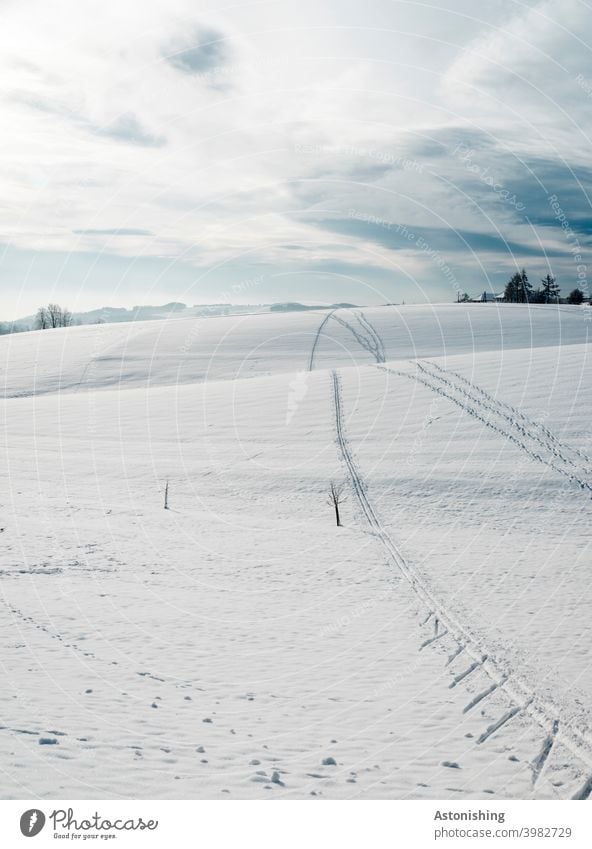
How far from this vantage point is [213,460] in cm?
3153

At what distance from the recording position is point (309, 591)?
16.3 m

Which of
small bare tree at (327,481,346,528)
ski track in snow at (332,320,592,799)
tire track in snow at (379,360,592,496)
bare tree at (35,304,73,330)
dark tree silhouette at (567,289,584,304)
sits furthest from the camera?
bare tree at (35,304,73,330)

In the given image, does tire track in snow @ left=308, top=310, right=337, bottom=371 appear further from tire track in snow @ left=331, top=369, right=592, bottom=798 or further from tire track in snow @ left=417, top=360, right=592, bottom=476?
tire track in snow @ left=331, top=369, right=592, bottom=798

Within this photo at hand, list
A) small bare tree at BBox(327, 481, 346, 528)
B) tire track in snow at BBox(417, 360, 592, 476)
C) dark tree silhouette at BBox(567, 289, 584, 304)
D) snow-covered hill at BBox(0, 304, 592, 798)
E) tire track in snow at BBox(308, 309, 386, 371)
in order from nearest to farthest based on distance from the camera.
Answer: snow-covered hill at BBox(0, 304, 592, 798) < small bare tree at BBox(327, 481, 346, 528) < tire track in snow at BBox(417, 360, 592, 476) < tire track in snow at BBox(308, 309, 386, 371) < dark tree silhouette at BBox(567, 289, 584, 304)

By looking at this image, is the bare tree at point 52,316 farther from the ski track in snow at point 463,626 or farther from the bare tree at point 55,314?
the ski track in snow at point 463,626

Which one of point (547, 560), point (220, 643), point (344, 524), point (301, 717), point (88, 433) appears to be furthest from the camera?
point (88, 433)

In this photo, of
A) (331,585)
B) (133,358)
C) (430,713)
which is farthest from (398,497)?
(133,358)

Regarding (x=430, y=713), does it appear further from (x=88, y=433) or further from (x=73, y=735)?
(x=88, y=433)

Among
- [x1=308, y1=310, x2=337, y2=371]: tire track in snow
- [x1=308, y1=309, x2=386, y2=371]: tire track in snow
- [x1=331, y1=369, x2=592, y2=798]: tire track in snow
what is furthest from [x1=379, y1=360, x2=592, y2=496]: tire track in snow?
[x1=308, y1=309, x2=386, y2=371]: tire track in snow

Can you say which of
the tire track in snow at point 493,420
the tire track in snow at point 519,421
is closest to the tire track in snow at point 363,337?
the tire track in snow at point 493,420

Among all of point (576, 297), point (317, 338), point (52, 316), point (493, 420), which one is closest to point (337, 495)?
point (493, 420)

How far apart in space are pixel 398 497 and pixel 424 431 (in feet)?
24.0

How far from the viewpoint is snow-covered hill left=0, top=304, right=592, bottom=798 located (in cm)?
832

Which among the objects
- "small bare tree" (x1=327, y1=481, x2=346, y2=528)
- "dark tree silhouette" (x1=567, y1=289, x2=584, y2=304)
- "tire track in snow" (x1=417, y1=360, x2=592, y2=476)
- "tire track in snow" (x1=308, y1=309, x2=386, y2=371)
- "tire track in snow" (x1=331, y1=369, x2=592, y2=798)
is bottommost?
"tire track in snow" (x1=331, y1=369, x2=592, y2=798)
